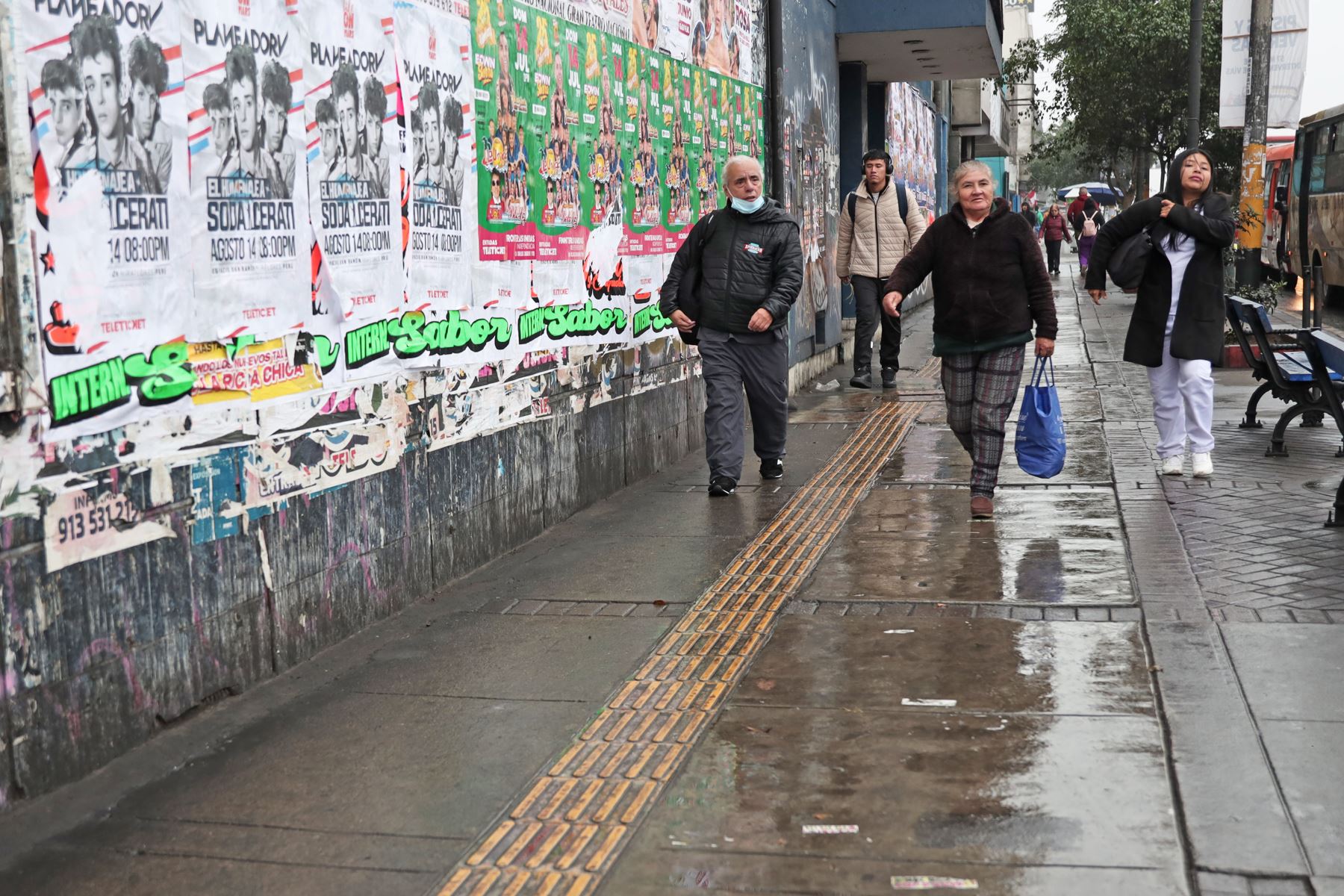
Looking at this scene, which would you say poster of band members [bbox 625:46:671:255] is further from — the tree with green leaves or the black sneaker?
the tree with green leaves

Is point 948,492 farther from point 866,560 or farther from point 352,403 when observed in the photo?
point 352,403

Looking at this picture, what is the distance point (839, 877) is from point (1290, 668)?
2174 mm

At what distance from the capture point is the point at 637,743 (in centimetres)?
434

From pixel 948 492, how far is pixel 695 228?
1.99 meters

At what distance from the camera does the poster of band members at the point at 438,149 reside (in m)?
6.12

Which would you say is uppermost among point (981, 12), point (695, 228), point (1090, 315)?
point (981, 12)

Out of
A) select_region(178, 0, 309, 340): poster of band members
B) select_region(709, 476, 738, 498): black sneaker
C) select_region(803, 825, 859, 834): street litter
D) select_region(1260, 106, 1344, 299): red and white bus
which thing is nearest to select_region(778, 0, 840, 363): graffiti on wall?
select_region(709, 476, 738, 498): black sneaker

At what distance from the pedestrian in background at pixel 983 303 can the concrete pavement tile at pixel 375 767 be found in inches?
138

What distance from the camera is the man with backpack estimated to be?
13.3 meters

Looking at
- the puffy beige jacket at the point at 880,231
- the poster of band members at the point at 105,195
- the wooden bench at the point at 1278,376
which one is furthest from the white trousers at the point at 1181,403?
the poster of band members at the point at 105,195

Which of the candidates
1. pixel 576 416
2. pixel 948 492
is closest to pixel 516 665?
pixel 576 416

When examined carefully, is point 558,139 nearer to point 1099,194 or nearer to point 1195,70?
point 1195,70

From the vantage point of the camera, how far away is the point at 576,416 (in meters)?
7.94

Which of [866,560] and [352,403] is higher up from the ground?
[352,403]
